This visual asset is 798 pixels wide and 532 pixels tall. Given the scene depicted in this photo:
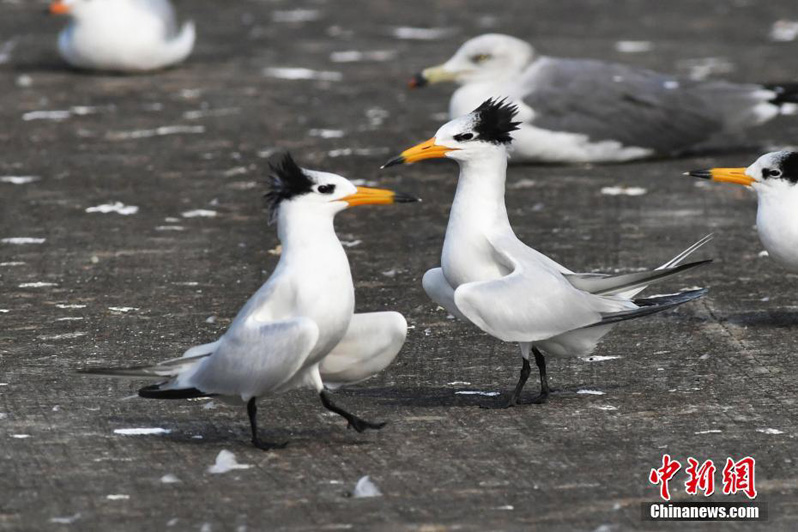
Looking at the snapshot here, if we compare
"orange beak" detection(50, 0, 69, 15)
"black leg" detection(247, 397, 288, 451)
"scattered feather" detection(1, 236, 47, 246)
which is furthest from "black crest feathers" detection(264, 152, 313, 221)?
"orange beak" detection(50, 0, 69, 15)

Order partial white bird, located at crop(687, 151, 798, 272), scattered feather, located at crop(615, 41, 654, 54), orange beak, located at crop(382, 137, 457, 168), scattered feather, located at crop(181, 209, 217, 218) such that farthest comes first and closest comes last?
1. scattered feather, located at crop(615, 41, 654, 54)
2. scattered feather, located at crop(181, 209, 217, 218)
3. partial white bird, located at crop(687, 151, 798, 272)
4. orange beak, located at crop(382, 137, 457, 168)

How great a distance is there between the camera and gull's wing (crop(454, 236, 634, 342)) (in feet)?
18.1

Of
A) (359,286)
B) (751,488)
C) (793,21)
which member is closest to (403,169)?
(359,286)

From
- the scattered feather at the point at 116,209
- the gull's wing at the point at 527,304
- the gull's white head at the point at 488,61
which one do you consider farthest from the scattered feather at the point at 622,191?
the gull's wing at the point at 527,304

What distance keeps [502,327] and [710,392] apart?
897 mm

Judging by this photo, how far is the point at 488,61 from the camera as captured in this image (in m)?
10.1

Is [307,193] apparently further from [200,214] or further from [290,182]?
[200,214]

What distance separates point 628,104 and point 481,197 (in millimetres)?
4408

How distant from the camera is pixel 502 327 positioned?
5.52m

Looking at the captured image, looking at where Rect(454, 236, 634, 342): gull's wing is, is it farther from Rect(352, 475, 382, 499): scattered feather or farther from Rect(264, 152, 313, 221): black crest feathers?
Rect(352, 475, 382, 499): scattered feather

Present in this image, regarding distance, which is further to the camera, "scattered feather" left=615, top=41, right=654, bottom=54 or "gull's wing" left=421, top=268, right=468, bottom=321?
"scattered feather" left=615, top=41, right=654, bottom=54

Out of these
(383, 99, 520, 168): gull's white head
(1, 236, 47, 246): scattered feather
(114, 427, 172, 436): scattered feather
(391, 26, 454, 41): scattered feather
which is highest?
(391, 26, 454, 41): scattered feather

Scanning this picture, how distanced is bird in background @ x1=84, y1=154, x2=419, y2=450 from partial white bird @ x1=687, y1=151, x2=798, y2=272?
6.63 feet

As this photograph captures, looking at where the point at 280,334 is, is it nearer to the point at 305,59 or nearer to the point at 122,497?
the point at 122,497
